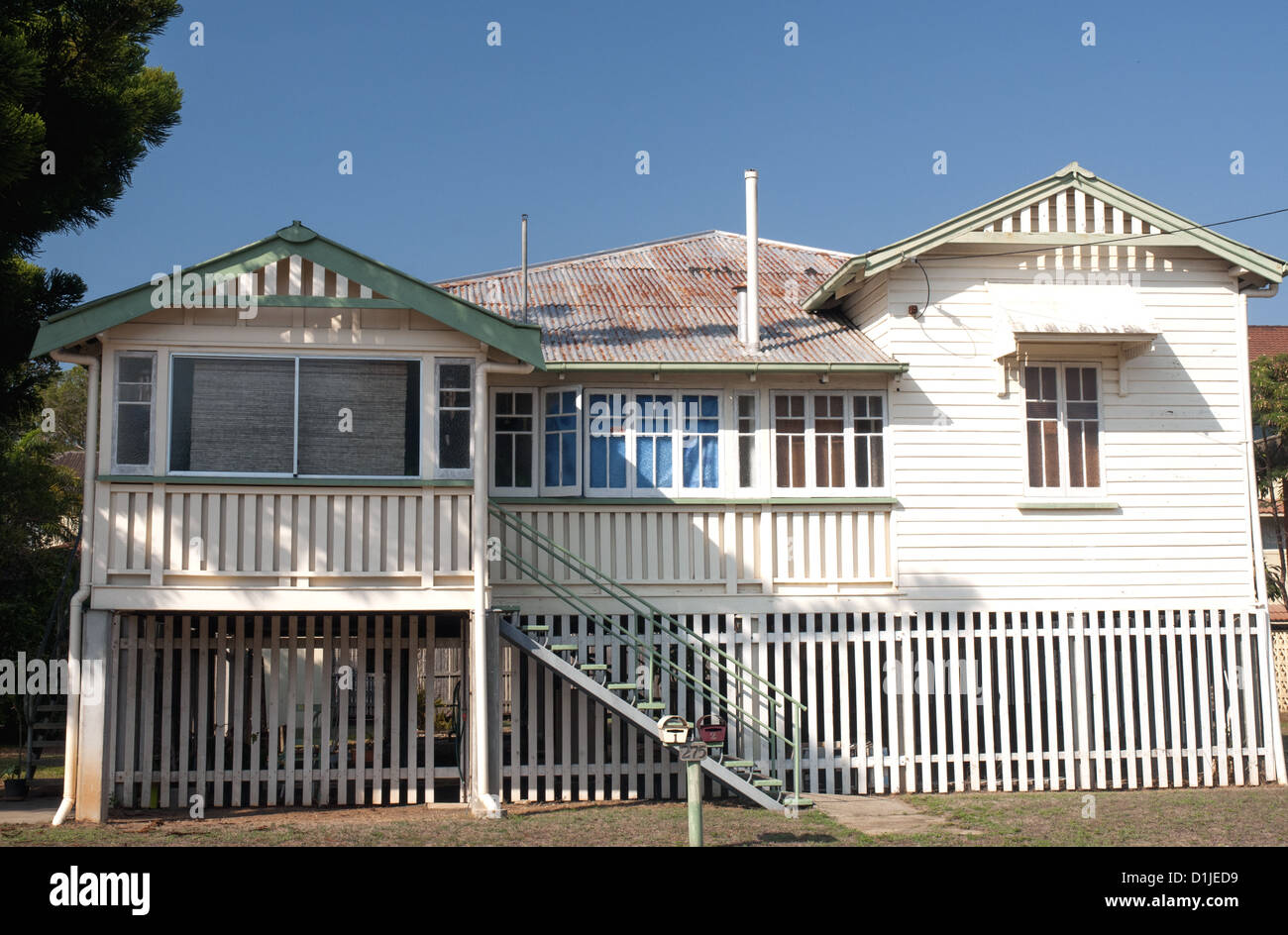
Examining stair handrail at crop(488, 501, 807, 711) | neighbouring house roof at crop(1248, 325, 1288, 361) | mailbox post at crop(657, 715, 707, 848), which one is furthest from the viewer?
neighbouring house roof at crop(1248, 325, 1288, 361)

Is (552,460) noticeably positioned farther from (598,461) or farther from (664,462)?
(664,462)

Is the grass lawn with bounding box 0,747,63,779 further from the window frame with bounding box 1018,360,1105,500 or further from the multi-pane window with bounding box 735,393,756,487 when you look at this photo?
the window frame with bounding box 1018,360,1105,500

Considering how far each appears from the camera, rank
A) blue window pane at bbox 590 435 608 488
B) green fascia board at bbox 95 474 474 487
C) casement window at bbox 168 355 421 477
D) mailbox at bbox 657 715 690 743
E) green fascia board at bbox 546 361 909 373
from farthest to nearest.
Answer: blue window pane at bbox 590 435 608 488, green fascia board at bbox 546 361 909 373, casement window at bbox 168 355 421 477, green fascia board at bbox 95 474 474 487, mailbox at bbox 657 715 690 743

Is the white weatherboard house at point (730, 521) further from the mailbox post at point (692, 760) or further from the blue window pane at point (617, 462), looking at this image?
the mailbox post at point (692, 760)

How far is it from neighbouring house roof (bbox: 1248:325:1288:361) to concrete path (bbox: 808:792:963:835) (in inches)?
910

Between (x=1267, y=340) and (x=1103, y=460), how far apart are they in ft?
70.0

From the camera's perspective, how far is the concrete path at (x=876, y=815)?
1236 centimetres

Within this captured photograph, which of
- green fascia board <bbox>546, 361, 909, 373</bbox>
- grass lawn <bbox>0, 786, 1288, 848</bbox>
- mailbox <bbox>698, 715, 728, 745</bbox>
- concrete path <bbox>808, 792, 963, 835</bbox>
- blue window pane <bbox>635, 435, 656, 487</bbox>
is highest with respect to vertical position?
green fascia board <bbox>546, 361, 909, 373</bbox>

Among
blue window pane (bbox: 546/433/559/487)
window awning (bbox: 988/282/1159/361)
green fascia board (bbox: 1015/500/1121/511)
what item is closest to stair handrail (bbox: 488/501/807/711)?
blue window pane (bbox: 546/433/559/487)

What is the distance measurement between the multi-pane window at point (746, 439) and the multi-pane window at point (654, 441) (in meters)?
0.82

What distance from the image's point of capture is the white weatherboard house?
12750 millimetres

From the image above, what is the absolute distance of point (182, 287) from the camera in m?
12.4

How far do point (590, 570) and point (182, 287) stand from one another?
5.38 meters

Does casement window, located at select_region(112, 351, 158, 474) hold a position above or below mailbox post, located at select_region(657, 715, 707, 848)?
above
